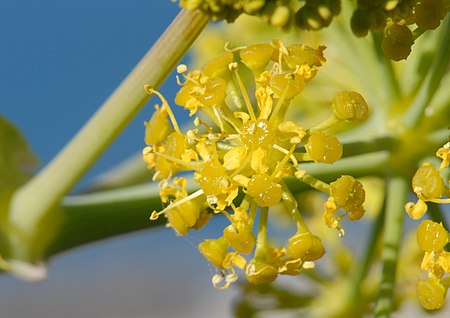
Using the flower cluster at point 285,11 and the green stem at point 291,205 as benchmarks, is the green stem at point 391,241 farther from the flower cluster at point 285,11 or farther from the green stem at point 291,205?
the flower cluster at point 285,11

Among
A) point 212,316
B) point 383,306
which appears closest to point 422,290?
point 383,306

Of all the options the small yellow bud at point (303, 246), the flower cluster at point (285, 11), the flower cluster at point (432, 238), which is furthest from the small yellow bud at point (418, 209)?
the flower cluster at point (285, 11)

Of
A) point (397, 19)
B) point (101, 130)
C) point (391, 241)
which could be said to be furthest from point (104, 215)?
point (397, 19)

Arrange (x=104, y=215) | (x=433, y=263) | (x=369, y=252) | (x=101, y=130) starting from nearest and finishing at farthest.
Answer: (x=433, y=263) < (x=101, y=130) < (x=104, y=215) < (x=369, y=252)

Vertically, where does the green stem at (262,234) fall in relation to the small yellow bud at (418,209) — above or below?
above

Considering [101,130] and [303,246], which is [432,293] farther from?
[101,130]

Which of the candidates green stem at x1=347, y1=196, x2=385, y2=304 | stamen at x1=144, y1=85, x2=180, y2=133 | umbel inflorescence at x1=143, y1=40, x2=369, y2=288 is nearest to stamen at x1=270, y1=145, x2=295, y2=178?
umbel inflorescence at x1=143, y1=40, x2=369, y2=288
